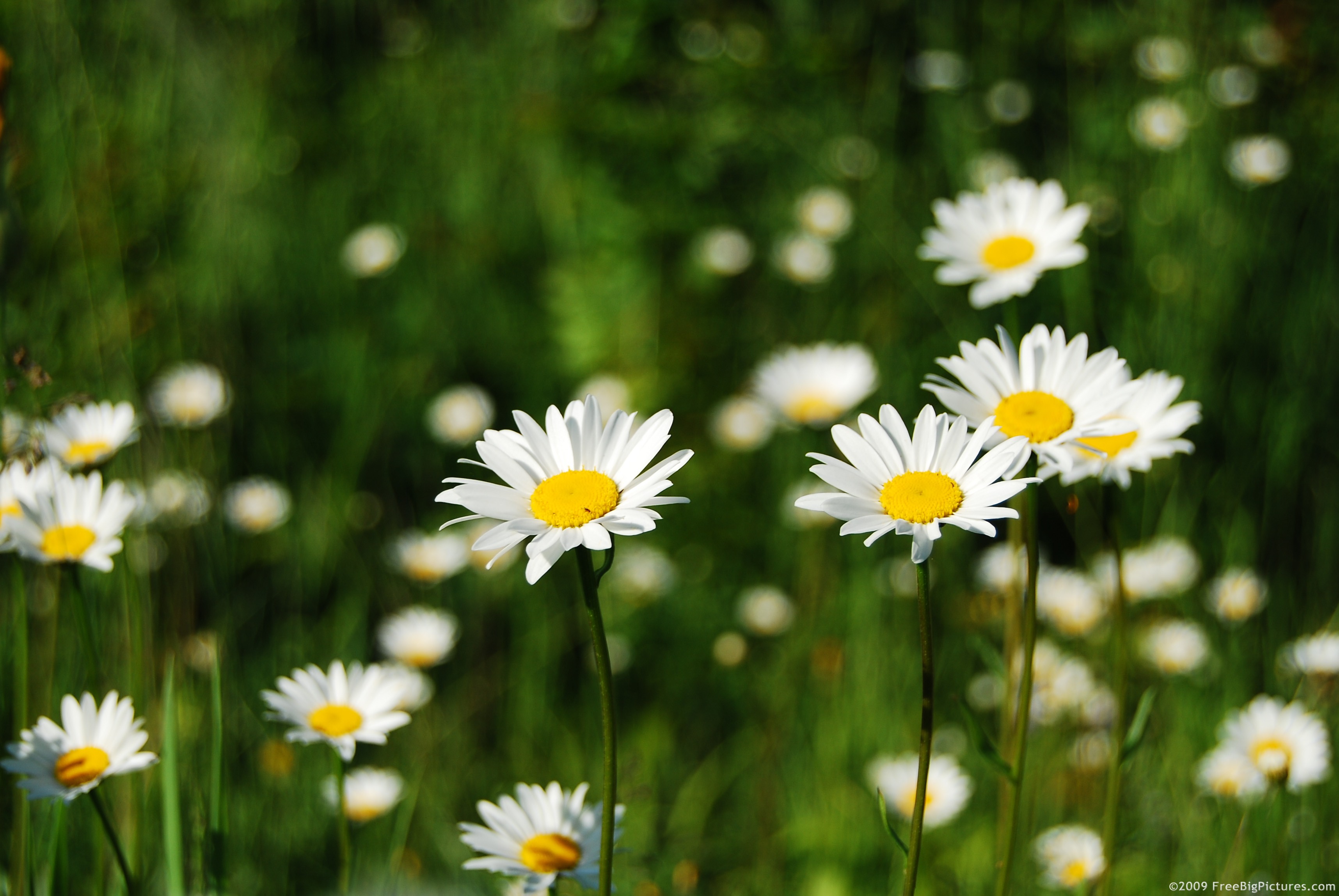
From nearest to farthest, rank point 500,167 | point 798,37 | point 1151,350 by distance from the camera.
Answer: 1. point 1151,350
2. point 798,37
3. point 500,167

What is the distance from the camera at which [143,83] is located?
312cm

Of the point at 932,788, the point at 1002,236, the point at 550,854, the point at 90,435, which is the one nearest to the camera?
the point at 550,854

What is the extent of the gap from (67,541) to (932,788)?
1.43 m

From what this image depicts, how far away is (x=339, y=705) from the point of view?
50.4 inches

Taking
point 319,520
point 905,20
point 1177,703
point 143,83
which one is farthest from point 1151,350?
point 143,83

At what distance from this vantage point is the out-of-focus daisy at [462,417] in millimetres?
2604

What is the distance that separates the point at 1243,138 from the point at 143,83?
11.5 ft

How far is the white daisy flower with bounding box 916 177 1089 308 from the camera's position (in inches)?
57.3

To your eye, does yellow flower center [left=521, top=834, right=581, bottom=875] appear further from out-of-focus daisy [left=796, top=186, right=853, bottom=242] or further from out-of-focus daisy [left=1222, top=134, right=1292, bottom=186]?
out-of-focus daisy [left=1222, top=134, right=1292, bottom=186]

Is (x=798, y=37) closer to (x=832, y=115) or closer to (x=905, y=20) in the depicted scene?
(x=832, y=115)

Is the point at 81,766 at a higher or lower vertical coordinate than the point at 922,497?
lower

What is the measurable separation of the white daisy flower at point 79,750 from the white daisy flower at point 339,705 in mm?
158

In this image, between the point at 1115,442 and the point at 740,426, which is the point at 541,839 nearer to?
the point at 1115,442

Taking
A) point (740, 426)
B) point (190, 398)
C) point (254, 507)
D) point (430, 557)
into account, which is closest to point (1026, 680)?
point (430, 557)
